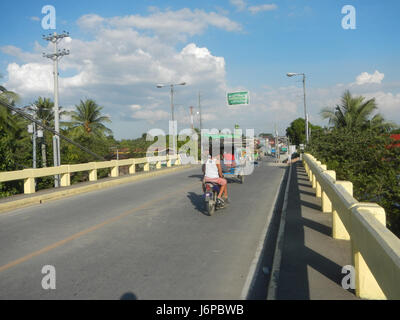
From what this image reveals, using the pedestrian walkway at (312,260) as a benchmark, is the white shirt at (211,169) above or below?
above

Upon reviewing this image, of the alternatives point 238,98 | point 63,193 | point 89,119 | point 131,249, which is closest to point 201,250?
point 131,249

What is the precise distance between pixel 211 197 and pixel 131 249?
11.4ft

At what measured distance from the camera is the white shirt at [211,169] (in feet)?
31.9

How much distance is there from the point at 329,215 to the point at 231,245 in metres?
2.69

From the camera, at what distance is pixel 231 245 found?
6.48 m

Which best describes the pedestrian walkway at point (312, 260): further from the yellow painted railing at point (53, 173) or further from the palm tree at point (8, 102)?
the palm tree at point (8, 102)

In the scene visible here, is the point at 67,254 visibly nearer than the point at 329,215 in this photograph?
Yes

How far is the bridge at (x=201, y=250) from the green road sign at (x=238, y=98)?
2363 cm

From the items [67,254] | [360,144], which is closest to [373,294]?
[67,254]

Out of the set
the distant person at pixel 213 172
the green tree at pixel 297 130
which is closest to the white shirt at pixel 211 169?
the distant person at pixel 213 172

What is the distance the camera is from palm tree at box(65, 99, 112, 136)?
39.8m

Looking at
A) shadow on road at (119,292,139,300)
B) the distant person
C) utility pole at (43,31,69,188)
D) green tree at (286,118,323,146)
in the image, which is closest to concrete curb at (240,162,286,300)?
shadow on road at (119,292,139,300)

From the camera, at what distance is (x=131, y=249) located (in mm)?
6215
